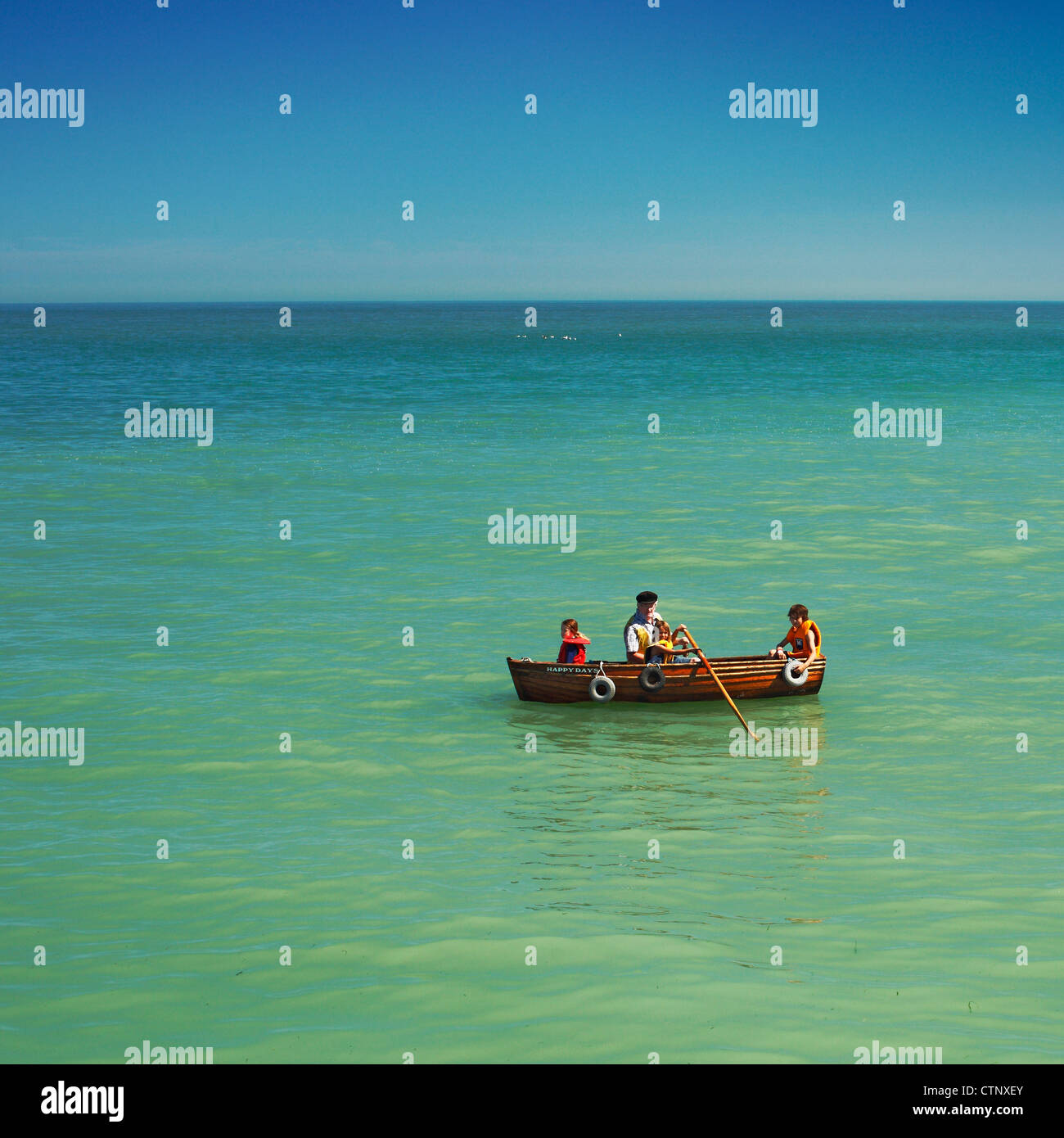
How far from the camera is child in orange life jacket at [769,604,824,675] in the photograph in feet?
58.3

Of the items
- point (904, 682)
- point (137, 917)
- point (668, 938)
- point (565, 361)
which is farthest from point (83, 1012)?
point (565, 361)

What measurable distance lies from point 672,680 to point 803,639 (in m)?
1.93

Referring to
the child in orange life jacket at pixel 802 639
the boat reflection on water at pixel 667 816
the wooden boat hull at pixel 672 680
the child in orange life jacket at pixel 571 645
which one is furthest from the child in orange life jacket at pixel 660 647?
the child in orange life jacket at pixel 802 639

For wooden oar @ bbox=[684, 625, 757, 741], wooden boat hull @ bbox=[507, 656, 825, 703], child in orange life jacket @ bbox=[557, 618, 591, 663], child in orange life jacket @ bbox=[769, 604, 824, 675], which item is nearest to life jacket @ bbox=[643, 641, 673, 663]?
wooden boat hull @ bbox=[507, 656, 825, 703]

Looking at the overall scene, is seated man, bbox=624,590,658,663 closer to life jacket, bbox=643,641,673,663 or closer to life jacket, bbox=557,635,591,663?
life jacket, bbox=643,641,673,663

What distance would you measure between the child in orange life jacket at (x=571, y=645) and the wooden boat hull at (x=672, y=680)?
27 centimetres

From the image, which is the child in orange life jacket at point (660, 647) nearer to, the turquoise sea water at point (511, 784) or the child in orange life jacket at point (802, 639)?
the turquoise sea water at point (511, 784)

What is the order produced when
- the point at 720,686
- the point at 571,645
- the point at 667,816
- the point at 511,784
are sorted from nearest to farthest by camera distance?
the point at 667,816
the point at 511,784
the point at 720,686
the point at 571,645

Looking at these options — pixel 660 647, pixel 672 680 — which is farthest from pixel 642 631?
pixel 672 680

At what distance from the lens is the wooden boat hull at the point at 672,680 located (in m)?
17.5

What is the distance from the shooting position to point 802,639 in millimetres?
17953

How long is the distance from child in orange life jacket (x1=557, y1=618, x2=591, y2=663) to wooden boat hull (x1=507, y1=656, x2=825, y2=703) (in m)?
0.27

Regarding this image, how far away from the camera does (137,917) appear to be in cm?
1120

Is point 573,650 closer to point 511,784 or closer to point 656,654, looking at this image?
point 656,654
